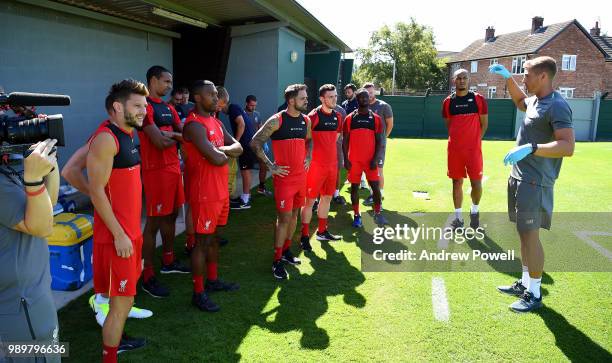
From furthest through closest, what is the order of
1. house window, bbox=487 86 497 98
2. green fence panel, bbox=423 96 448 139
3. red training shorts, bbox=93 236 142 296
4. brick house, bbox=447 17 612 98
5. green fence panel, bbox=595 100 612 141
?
house window, bbox=487 86 497 98 → brick house, bbox=447 17 612 98 → green fence panel, bbox=423 96 448 139 → green fence panel, bbox=595 100 612 141 → red training shorts, bbox=93 236 142 296

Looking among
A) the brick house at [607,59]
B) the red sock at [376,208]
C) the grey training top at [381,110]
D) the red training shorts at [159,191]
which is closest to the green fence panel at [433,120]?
the grey training top at [381,110]

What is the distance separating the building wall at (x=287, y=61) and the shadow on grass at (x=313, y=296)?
6318 mm

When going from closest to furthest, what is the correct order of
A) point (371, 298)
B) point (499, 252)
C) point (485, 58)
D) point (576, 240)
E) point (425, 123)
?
point (371, 298) < point (499, 252) < point (576, 240) < point (425, 123) < point (485, 58)

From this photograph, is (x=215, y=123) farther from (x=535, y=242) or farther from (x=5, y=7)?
(x=5, y=7)

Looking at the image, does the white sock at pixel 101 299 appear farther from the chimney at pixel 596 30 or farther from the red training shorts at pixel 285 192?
the chimney at pixel 596 30

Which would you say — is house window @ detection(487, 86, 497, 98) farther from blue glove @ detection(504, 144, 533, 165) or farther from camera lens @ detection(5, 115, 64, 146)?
camera lens @ detection(5, 115, 64, 146)

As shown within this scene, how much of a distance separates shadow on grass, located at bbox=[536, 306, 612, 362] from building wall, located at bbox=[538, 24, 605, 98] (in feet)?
116

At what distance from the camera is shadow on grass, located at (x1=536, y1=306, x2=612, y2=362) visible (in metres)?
3.12

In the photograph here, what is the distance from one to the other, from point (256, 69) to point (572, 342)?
8.83 meters

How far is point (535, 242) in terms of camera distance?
383 cm

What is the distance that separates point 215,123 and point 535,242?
10.3ft

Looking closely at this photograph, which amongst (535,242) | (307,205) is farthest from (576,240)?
(307,205)

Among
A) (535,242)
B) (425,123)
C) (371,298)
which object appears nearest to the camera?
(535,242)

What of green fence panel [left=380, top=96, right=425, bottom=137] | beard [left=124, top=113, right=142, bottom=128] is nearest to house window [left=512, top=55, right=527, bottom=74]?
green fence panel [left=380, top=96, right=425, bottom=137]
